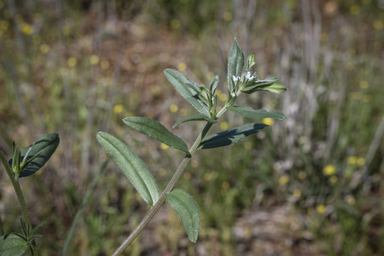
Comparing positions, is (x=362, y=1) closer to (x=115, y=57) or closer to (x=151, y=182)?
(x=115, y=57)

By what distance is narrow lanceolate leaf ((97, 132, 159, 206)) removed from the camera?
2.87 ft

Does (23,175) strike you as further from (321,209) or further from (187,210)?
(321,209)

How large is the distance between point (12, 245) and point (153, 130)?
394 mm

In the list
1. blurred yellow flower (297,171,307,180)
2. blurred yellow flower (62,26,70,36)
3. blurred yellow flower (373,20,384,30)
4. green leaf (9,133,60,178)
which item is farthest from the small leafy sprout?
blurred yellow flower (373,20,384,30)

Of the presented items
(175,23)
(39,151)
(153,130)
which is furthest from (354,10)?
(39,151)

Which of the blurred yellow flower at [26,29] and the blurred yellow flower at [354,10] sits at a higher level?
the blurred yellow flower at [26,29]

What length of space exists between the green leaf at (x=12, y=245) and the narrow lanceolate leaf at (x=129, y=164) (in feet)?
0.89

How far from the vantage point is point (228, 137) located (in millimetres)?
850

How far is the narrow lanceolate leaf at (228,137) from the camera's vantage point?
0.83m

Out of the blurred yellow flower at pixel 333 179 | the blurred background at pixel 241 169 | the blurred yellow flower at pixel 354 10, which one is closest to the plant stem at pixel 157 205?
the blurred background at pixel 241 169

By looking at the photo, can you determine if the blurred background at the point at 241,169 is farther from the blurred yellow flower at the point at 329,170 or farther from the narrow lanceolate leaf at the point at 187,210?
the narrow lanceolate leaf at the point at 187,210

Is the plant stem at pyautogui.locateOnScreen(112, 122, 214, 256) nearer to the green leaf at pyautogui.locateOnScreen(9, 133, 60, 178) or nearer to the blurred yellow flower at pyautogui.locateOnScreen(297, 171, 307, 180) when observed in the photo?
the green leaf at pyautogui.locateOnScreen(9, 133, 60, 178)

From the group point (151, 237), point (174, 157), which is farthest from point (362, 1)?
point (151, 237)

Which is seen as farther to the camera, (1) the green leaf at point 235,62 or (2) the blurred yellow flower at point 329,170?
(2) the blurred yellow flower at point 329,170
